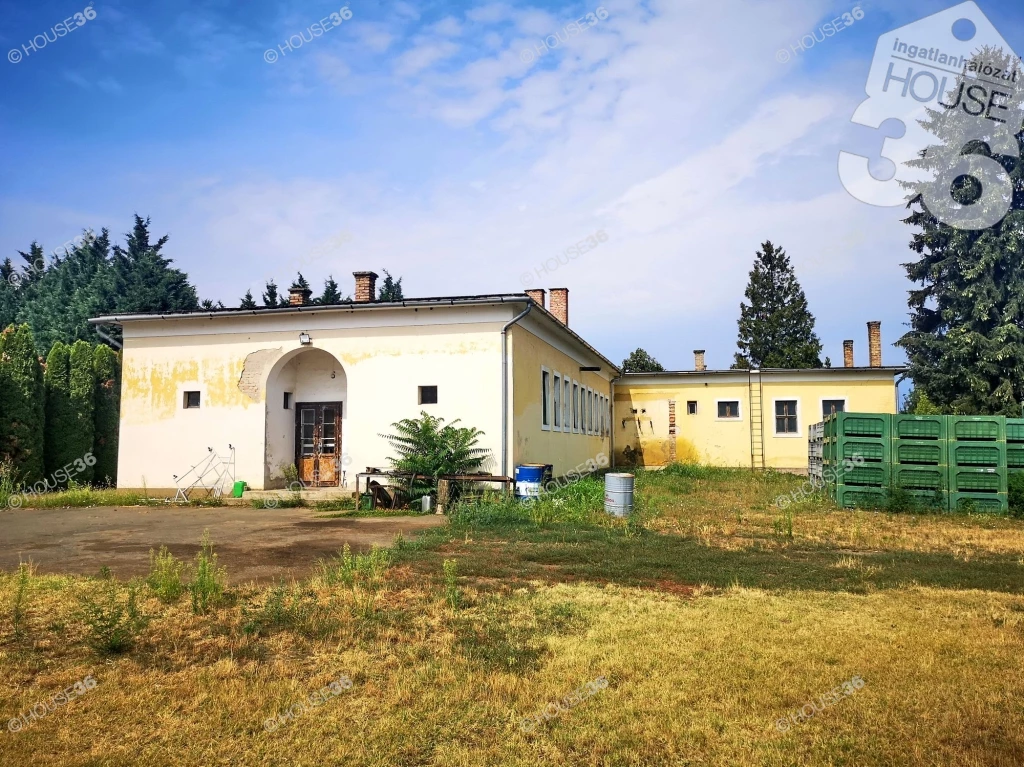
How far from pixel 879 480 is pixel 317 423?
510 inches

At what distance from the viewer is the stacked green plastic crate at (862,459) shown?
13.6m

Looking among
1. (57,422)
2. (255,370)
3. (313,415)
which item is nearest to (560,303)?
(313,415)

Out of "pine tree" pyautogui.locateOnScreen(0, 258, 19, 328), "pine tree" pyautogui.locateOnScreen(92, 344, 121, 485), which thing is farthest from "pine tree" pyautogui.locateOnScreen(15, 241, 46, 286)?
"pine tree" pyautogui.locateOnScreen(92, 344, 121, 485)

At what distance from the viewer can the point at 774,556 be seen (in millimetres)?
8562

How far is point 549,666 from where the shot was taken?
15.0ft

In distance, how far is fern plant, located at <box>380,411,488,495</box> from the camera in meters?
14.2

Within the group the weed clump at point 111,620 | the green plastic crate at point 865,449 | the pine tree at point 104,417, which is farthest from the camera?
the pine tree at point 104,417

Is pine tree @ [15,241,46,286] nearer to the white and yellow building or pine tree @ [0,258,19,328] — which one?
pine tree @ [0,258,19,328]

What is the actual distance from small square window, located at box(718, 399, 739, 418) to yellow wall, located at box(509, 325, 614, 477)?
8323 millimetres

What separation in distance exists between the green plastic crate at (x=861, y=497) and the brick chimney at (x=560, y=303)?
1155 centimetres

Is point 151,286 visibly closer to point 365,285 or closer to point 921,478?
point 365,285

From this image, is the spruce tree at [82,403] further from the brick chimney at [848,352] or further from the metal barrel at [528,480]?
the brick chimney at [848,352]

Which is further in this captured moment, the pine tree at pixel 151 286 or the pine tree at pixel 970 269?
the pine tree at pixel 151 286

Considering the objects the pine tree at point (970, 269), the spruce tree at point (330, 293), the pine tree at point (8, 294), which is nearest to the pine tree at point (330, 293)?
the spruce tree at point (330, 293)
